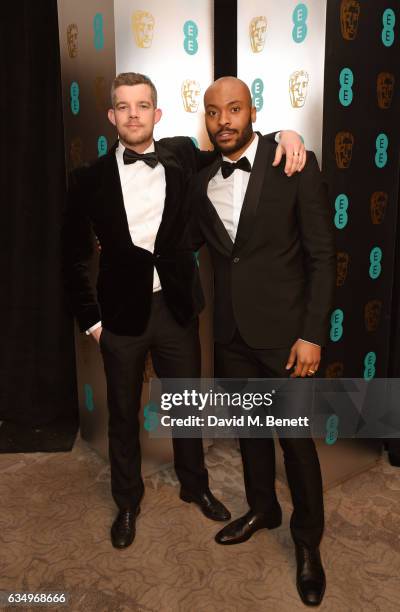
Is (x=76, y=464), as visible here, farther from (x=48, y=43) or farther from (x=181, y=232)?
(x=48, y=43)

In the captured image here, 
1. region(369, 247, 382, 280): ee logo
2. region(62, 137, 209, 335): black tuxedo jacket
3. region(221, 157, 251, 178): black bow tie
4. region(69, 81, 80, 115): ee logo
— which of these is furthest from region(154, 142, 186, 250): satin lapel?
region(369, 247, 382, 280): ee logo

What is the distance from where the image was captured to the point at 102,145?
2.61 m

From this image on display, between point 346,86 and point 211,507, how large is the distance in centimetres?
191

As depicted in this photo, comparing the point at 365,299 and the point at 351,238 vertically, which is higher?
the point at 351,238

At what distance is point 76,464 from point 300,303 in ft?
5.62

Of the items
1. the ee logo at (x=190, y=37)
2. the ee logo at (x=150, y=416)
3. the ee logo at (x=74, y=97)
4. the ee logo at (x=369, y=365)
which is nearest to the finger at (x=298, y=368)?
the ee logo at (x=369, y=365)

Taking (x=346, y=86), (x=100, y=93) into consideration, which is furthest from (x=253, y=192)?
(x=100, y=93)

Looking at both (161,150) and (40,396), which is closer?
(161,150)

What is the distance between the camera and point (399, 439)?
288cm

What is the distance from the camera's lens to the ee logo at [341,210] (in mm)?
2350

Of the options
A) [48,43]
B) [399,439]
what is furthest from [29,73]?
[399,439]

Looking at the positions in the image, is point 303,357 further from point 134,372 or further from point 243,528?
point 243,528

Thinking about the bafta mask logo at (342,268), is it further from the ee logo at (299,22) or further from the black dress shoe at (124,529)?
the black dress shoe at (124,529)

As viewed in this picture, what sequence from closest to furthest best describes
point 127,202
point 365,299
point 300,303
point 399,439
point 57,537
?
point 300,303, point 127,202, point 57,537, point 365,299, point 399,439
